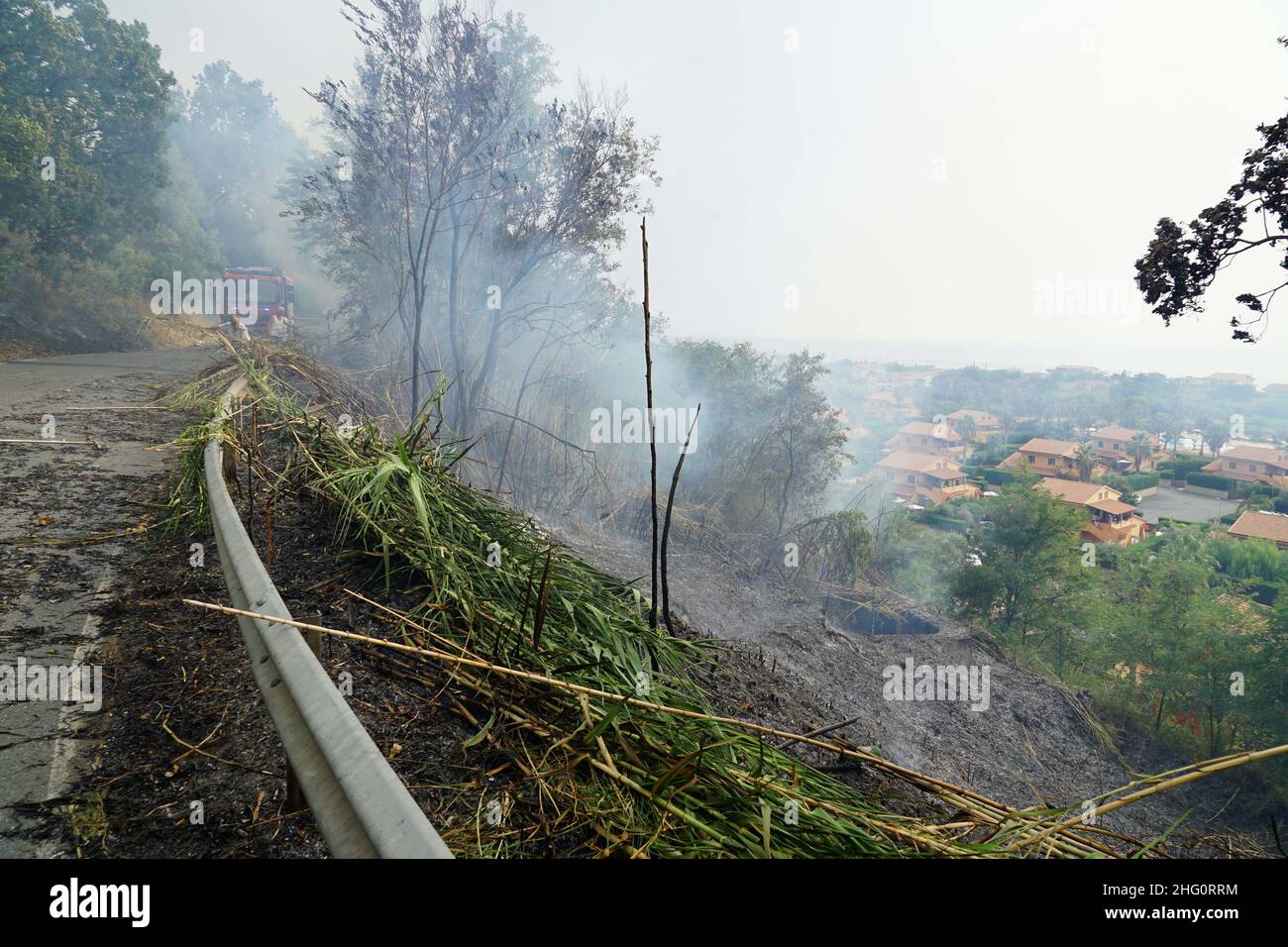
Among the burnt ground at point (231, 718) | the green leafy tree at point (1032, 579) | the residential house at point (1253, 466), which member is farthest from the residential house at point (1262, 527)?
the burnt ground at point (231, 718)

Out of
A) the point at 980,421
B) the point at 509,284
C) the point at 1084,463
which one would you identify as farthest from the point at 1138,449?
the point at 509,284

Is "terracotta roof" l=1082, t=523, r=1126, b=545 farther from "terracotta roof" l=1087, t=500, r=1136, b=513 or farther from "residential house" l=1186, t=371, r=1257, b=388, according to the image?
"residential house" l=1186, t=371, r=1257, b=388

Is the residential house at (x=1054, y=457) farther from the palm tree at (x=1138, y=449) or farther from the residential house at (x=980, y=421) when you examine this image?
the residential house at (x=980, y=421)

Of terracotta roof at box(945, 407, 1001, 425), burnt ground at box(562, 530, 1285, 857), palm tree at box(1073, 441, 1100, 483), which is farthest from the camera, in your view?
terracotta roof at box(945, 407, 1001, 425)

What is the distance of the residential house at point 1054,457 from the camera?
49500 millimetres

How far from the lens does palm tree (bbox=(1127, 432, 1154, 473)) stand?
2457 inches

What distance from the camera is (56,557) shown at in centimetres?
331

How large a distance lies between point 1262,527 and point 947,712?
1539 inches

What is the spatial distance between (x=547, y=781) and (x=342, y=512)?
221 cm

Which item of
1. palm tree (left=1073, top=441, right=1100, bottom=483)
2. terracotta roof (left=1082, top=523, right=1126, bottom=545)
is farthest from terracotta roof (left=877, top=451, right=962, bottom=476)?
terracotta roof (left=1082, top=523, right=1126, bottom=545)

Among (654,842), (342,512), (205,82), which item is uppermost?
(205,82)

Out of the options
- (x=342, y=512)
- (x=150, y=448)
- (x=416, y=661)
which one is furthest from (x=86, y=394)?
(x=416, y=661)

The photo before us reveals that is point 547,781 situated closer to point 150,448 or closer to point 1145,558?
point 150,448
